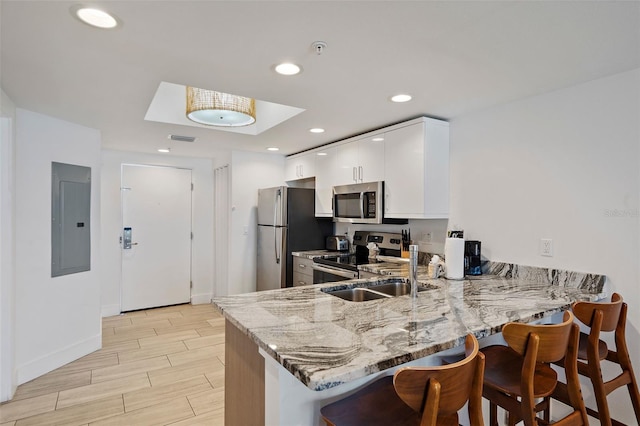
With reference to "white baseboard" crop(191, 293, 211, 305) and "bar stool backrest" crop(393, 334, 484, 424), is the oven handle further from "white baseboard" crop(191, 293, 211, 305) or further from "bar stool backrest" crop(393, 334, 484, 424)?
"white baseboard" crop(191, 293, 211, 305)

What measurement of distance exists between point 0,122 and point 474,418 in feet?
11.3

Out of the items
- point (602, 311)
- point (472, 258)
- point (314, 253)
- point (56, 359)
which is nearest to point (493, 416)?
point (602, 311)

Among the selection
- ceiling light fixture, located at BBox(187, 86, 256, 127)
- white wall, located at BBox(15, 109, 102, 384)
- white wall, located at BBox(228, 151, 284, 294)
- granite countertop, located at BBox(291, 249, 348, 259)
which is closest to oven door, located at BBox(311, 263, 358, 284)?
granite countertop, located at BBox(291, 249, 348, 259)

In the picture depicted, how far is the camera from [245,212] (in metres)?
4.71

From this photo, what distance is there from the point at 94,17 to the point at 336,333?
1.68 m

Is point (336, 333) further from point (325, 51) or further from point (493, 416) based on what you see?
point (325, 51)

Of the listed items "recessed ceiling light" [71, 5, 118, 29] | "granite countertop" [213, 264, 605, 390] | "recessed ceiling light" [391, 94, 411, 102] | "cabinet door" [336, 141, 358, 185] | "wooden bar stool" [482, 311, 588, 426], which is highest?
"recessed ceiling light" [71, 5, 118, 29]

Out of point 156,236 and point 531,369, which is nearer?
point 531,369

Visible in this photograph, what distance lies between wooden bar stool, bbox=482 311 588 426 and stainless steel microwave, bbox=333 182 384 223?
1730mm

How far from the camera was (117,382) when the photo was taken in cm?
288

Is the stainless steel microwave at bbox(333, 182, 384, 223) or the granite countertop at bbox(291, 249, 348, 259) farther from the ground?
the stainless steel microwave at bbox(333, 182, 384, 223)

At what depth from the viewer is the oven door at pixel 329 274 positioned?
320 centimetres

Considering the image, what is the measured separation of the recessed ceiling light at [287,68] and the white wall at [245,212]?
2.71 metres

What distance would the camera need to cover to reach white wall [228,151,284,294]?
462cm
